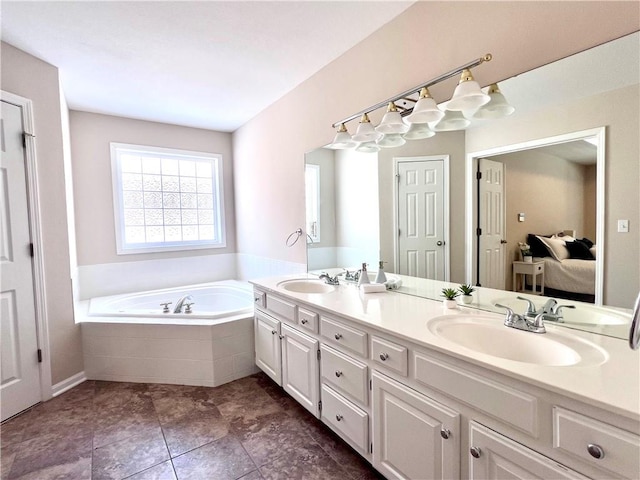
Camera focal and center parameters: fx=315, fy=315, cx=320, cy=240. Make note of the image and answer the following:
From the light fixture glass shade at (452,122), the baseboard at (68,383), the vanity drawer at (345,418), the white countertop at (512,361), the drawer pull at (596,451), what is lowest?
the baseboard at (68,383)

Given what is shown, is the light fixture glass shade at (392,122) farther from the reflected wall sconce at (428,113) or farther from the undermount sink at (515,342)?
the undermount sink at (515,342)

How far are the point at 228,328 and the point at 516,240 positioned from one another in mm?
2063

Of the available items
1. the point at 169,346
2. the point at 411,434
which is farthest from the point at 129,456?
the point at 411,434

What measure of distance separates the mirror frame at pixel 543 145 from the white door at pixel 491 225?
0.04 m

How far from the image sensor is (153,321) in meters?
2.55

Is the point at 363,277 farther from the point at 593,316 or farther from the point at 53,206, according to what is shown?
the point at 53,206

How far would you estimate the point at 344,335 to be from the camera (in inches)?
62.2

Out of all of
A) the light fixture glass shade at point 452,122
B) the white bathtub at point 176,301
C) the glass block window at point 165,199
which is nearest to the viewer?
the light fixture glass shade at point 452,122

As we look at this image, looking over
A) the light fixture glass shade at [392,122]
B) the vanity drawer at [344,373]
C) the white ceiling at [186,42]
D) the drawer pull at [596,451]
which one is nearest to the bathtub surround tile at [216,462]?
the vanity drawer at [344,373]

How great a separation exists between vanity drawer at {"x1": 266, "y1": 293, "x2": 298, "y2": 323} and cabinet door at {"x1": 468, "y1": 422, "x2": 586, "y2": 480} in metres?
1.17

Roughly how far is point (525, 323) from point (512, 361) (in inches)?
14.3

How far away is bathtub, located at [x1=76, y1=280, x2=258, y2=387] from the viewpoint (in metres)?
2.47

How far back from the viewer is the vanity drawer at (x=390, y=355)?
4.17ft

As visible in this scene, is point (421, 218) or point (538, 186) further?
point (421, 218)
